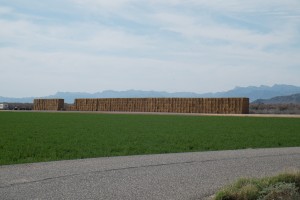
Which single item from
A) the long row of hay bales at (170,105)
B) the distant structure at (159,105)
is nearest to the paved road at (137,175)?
the long row of hay bales at (170,105)

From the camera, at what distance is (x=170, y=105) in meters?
75.2

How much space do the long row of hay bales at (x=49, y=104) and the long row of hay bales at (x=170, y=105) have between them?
107 inches

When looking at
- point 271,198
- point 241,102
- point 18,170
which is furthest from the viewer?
point 241,102

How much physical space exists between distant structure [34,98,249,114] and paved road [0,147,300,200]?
50.7 m

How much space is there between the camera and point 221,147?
18625 mm

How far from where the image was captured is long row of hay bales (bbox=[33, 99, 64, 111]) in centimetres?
9344

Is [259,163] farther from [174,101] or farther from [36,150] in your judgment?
[174,101]

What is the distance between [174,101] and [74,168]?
2470 inches

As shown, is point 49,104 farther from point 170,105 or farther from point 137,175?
point 137,175

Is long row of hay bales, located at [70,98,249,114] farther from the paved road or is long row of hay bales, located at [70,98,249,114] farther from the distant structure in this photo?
the paved road

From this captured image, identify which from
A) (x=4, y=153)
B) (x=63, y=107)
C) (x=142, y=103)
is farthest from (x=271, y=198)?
(x=63, y=107)

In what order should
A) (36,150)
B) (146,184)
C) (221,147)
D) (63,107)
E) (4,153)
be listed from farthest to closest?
1. (63,107)
2. (221,147)
3. (36,150)
4. (4,153)
5. (146,184)

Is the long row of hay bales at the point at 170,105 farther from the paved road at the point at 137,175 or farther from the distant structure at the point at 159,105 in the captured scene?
the paved road at the point at 137,175

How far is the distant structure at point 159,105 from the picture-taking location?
216 ft
